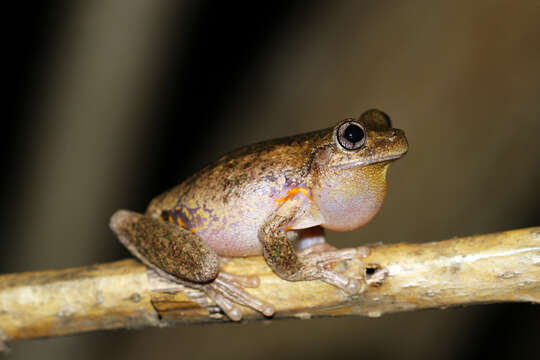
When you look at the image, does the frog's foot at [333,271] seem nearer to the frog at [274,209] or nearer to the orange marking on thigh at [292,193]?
the frog at [274,209]

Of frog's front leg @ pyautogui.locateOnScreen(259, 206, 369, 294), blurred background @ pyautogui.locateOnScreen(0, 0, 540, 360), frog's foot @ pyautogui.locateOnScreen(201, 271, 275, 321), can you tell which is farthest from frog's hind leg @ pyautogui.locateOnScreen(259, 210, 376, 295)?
blurred background @ pyautogui.locateOnScreen(0, 0, 540, 360)

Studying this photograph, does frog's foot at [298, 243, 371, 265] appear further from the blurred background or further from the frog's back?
the blurred background

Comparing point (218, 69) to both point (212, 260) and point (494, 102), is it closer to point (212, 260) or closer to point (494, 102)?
point (494, 102)

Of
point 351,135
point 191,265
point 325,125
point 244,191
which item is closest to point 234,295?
point 191,265

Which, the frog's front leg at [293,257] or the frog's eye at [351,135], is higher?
the frog's eye at [351,135]

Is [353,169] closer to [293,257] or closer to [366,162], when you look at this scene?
[366,162]

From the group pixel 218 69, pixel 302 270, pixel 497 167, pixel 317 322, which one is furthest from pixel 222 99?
pixel 302 270

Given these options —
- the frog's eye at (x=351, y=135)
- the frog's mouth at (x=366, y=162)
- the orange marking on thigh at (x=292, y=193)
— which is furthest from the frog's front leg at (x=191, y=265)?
the frog's eye at (x=351, y=135)
